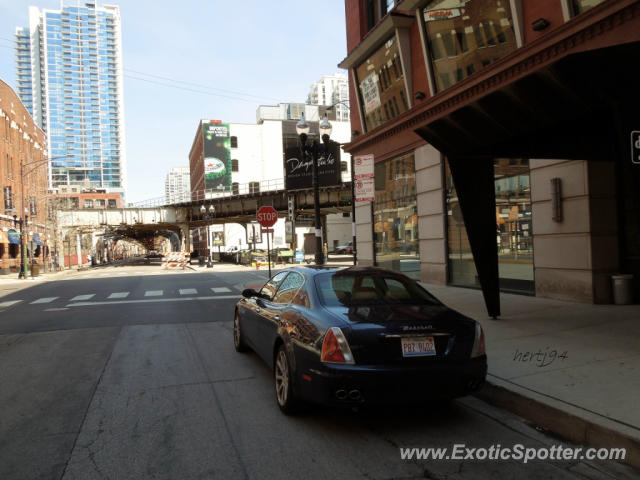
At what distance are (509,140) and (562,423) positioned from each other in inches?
216

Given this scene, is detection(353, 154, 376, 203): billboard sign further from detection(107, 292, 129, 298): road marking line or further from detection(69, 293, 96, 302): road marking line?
detection(69, 293, 96, 302): road marking line

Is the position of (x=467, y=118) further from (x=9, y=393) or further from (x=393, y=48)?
(x=393, y=48)

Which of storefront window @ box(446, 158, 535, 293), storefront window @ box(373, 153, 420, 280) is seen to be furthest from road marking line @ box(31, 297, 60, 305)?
storefront window @ box(446, 158, 535, 293)

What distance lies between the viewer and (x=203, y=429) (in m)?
4.52

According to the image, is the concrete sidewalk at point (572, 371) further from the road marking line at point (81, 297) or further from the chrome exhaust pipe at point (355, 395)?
the road marking line at point (81, 297)

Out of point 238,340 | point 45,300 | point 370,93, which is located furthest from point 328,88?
point 238,340

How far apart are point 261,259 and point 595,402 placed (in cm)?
3649

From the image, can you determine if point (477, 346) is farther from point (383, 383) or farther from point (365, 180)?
point (365, 180)

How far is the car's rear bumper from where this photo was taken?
407 centimetres

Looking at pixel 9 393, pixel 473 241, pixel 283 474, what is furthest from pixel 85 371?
pixel 473 241

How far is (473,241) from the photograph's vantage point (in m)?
9.15

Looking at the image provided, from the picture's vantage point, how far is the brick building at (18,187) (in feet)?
141

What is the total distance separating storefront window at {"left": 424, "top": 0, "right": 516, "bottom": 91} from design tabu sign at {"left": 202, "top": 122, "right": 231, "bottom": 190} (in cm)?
6159

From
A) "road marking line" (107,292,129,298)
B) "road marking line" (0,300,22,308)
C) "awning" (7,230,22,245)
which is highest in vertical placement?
"awning" (7,230,22,245)
